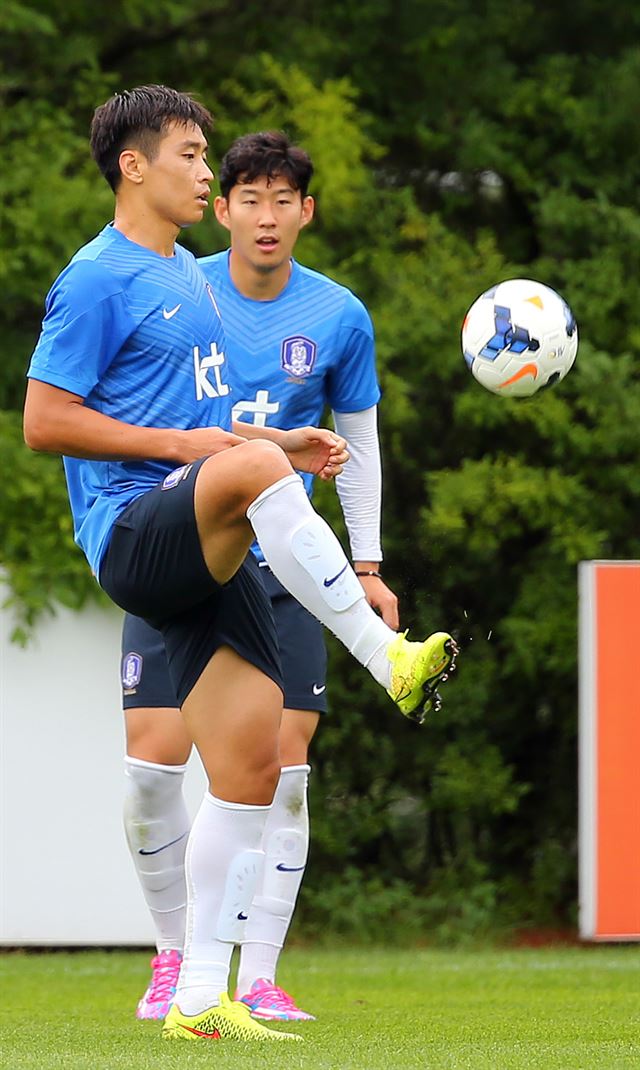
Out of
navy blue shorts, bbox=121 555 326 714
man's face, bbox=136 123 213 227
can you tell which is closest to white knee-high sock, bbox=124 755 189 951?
navy blue shorts, bbox=121 555 326 714

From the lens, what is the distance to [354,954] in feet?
23.6

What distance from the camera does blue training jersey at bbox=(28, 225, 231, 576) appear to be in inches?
142

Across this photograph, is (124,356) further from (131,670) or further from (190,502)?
(131,670)

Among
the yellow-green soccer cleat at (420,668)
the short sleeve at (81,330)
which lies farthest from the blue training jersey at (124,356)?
the yellow-green soccer cleat at (420,668)

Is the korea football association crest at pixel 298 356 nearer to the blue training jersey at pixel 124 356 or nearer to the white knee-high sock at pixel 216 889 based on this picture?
the blue training jersey at pixel 124 356

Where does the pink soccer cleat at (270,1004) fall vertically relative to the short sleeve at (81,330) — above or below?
below

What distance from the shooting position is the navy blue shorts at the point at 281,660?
450 cm

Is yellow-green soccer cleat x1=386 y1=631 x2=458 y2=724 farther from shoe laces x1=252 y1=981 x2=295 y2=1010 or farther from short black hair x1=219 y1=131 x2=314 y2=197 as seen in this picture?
short black hair x1=219 y1=131 x2=314 y2=197

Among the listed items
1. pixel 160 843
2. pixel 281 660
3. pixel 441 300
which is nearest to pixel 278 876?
pixel 160 843

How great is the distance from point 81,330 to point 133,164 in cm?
47

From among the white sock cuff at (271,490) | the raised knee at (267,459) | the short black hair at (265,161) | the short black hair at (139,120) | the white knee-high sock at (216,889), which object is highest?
the short black hair at (265,161)

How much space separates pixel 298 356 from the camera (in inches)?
187

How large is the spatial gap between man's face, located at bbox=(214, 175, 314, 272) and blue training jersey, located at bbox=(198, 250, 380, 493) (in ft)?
0.38

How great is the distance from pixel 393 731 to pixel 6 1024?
420cm
